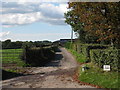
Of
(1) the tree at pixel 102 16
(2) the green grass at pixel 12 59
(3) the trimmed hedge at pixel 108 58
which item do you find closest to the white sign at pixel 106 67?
(3) the trimmed hedge at pixel 108 58

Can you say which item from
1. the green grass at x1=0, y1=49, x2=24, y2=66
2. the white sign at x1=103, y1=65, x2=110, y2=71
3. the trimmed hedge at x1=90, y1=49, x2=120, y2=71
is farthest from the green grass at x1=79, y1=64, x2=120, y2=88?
the green grass at x1=0, y1=49, x2=24, y2=66

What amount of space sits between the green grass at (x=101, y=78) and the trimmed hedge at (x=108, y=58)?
0.61 meters

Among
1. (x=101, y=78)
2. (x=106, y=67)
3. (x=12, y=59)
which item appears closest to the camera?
(x=101, y=78)

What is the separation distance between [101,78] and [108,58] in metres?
2.27

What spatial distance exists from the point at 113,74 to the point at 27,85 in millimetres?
4921

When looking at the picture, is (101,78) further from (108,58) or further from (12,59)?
(12,59)

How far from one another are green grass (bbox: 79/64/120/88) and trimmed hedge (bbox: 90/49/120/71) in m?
0.61

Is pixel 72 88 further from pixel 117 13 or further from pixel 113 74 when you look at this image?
pixel 117 13

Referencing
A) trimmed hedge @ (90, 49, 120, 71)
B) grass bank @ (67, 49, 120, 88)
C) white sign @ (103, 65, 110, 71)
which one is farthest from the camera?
white sign @ (103, 65, 110, 71)

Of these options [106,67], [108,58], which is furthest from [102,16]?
[106,67]

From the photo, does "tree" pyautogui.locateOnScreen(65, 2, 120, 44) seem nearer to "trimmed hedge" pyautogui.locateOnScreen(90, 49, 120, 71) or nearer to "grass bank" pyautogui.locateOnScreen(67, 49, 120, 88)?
"trimmed hedge" pyautogui.locateOnScreen(90, 49, 120, 71)

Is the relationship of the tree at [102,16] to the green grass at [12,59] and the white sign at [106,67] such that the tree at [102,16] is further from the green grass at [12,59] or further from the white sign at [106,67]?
the green grass at [12,59]

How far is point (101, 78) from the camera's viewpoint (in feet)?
36.5

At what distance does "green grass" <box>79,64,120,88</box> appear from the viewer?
9977 mm
